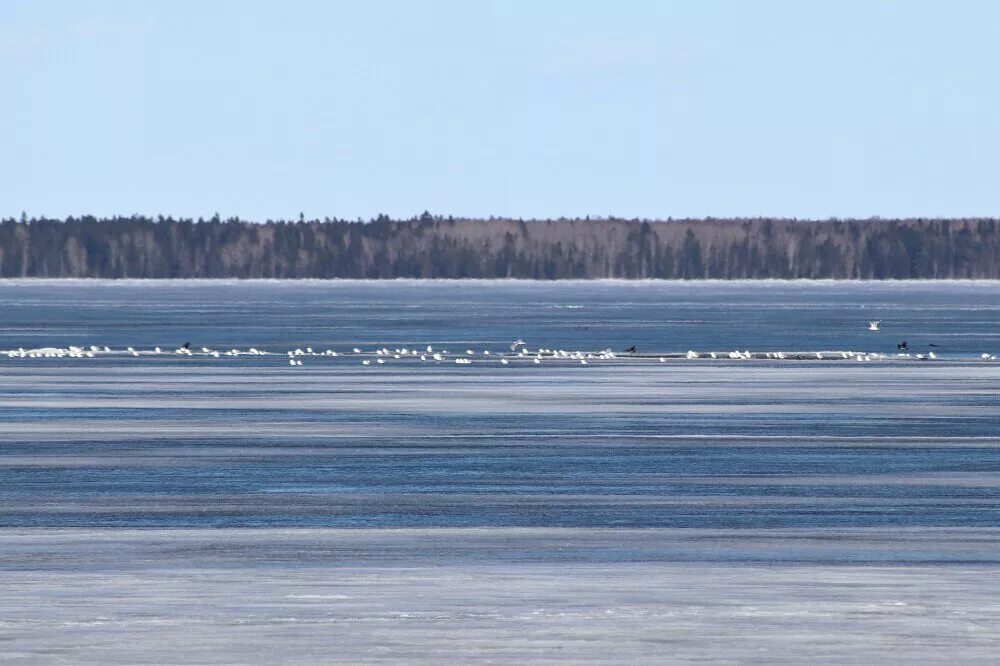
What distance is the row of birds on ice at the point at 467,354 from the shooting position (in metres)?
44.9

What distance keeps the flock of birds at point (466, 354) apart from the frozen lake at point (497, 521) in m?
9.71

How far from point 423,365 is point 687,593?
29.8m

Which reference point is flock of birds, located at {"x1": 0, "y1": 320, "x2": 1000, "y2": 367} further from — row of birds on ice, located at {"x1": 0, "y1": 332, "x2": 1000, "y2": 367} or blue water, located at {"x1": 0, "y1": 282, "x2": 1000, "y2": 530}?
blue water, located at {"x1": 0, "y1": 282, "x2": 1000, "y2": 530}

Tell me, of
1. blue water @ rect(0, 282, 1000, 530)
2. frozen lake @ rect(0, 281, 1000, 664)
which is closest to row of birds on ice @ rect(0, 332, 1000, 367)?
blue water @ rect(0, 282, 1000, 530)

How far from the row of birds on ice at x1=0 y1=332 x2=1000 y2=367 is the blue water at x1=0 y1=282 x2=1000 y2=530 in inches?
62.6

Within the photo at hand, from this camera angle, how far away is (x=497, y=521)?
617 inches

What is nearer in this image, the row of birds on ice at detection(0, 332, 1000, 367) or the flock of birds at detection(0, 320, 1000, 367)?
the flock of birds at detection(0, 320, 1000, 367)

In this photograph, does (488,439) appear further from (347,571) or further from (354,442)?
(347,571)

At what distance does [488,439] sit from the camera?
76.0 ft

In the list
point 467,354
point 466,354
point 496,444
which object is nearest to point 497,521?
point 496,444

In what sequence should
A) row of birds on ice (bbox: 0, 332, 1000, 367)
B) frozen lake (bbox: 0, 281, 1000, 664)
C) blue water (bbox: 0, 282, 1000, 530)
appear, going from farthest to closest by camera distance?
row of birds on ice (bbox: 0, 332, 1000, 367) → blue water (bbox: 0, 282, 1000, 530) → frozen lake (bbox: 0, 281, 1000, 664)

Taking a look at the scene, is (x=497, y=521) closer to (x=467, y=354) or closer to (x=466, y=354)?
(x=467, y=354)

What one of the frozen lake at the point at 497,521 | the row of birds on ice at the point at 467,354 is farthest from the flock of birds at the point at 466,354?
the frozen lake at the point at 497,521

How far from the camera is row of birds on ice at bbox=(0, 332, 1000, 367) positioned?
147 ft
